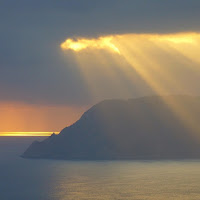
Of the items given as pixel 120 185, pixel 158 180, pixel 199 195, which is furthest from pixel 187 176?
pixel 199 195

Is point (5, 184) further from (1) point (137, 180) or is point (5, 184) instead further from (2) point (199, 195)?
(2) point (199, 195)

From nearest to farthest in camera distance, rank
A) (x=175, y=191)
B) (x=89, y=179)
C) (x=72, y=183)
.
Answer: (x=175, y=191)
(x=72, y=183)
(x=89, y=179)

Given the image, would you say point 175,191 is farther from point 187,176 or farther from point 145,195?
point 187,176

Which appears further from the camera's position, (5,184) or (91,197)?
(5,184)

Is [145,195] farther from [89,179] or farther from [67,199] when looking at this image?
[89,179]

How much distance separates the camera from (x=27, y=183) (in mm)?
187000

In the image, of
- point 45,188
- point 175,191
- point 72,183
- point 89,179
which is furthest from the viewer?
point 89,179

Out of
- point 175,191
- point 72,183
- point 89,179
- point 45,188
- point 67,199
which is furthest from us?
point 89,179

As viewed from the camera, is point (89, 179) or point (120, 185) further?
point (89, 179)

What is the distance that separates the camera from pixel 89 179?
639 feet

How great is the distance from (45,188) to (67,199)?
24686 mm

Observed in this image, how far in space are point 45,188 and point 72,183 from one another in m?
14.4

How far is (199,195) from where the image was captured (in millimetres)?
150125

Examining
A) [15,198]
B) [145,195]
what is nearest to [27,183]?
[15,198]
